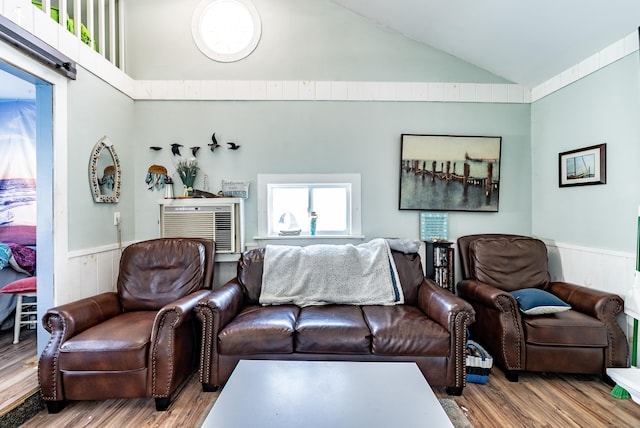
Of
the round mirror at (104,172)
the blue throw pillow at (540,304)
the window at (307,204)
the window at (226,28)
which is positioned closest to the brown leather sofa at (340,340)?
the blue throw pillow at (540,304)

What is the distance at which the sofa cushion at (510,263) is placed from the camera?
2.91m

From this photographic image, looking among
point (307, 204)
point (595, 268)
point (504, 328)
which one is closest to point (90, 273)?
point (307, 204)

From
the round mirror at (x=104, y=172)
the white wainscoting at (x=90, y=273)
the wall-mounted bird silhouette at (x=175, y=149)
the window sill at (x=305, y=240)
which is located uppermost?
the wall-mounted bird silhouette at (x=175, y=149)

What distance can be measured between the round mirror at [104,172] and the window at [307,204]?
1304 mm

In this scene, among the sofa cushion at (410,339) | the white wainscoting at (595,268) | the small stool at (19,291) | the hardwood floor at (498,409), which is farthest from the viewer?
the small stool at (19,291)

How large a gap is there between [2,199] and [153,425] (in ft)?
10.5

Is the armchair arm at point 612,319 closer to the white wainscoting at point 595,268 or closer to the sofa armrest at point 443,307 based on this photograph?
Result: the white wainscoting at point 595,268

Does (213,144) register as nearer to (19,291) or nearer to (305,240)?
(305,240)

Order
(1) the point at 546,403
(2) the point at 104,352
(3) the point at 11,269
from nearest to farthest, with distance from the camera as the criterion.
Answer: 1. (2) the point at 104,352
2. (1) the point at 546,403
3. (3) the point at 11,269

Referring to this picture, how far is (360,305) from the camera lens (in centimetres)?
270

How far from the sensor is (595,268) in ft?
8.66

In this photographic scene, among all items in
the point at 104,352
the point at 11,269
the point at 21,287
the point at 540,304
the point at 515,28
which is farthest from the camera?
the point at 11,269

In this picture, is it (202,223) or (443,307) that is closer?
(443,307)

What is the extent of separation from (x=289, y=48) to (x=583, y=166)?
2908 millimetres
